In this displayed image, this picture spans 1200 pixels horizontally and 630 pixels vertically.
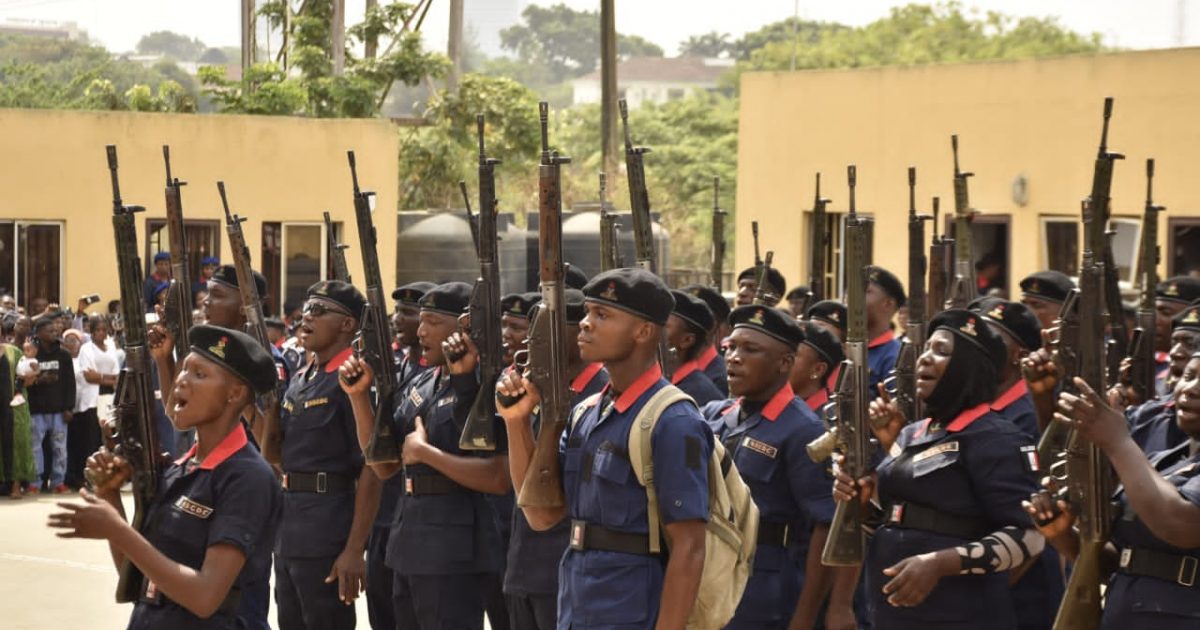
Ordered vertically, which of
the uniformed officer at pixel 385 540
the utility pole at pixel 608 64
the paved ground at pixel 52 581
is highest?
the utility pole at pixel 608 64

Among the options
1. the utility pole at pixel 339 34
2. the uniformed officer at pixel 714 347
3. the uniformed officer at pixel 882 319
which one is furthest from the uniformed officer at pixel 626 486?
the utility pole at pixel 339 34

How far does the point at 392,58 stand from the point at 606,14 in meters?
4.97

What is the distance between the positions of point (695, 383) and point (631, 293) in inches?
107

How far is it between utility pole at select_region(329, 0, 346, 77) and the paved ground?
1607cm

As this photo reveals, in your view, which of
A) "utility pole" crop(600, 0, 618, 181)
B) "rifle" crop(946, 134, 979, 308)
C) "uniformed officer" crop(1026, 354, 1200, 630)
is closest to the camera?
"uniformed officer" crop(1026, 354, 1200, 630)

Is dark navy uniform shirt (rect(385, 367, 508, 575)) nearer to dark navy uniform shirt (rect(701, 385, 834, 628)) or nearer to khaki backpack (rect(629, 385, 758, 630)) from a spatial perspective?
dark navy uniform shirt (rect(701, 385, 834, 628))

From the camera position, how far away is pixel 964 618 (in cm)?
596

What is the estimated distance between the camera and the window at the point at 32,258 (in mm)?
21734

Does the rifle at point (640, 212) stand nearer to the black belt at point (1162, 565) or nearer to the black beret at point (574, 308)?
the black beret at point (574, 308)

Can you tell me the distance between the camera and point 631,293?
5406mm

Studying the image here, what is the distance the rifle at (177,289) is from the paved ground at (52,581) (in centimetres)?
237

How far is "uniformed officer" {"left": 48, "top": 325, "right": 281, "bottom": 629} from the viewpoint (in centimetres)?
521

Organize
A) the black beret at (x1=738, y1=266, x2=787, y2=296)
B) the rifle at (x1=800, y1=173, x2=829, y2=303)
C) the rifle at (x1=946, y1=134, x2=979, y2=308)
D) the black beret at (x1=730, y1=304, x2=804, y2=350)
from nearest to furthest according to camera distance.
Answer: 1. the black beret at (x1=730, y1=304, x2=804, y2=350)
2. the rifle at (x1=946, y1=134, x2=979, y2=308)
3. the black beret at (x1=738, y1=266, x2=787, y2=296)
4. the rifle at (x1=800, y1=173, x2=829, y2=303)

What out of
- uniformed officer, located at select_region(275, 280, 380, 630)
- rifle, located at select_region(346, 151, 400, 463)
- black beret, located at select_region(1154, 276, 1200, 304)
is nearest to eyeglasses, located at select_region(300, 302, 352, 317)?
uniformed officer, located at select_region(275, 280, 380, 630)
